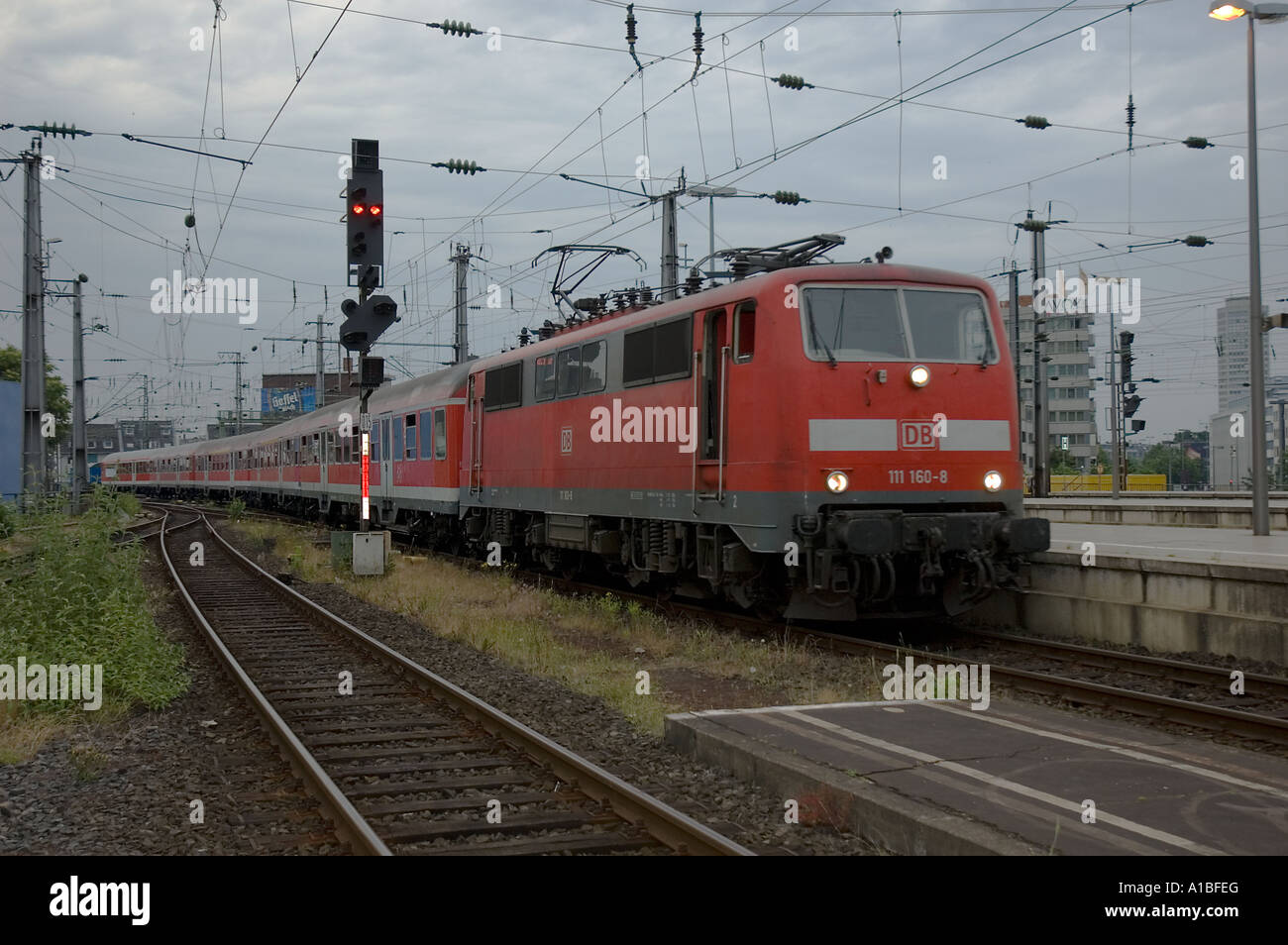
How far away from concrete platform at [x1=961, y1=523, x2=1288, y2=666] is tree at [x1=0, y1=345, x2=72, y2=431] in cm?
7294

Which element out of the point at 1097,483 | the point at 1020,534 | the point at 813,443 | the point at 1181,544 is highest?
the point at 813,443

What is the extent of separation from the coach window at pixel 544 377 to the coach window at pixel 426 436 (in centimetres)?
596

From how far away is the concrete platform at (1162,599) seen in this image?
10.3 m

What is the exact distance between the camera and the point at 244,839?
6074 mm

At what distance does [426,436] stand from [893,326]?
13634mm

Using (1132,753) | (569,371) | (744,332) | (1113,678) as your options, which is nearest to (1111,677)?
(1113,678)

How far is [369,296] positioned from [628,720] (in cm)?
1158

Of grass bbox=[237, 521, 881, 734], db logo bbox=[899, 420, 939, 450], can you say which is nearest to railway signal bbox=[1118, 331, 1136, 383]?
grass bbox=[237, 521, 881, 734]

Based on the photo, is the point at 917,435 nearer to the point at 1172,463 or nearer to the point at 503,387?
the point at 503,387

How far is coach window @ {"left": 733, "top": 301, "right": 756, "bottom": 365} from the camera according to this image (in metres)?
11.7

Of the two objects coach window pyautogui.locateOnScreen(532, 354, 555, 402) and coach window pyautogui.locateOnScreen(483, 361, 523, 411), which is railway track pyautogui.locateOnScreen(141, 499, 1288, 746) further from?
coach window pyautogui.locateOnScreen(483, 361, 523, 411)

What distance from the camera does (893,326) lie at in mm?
11547
